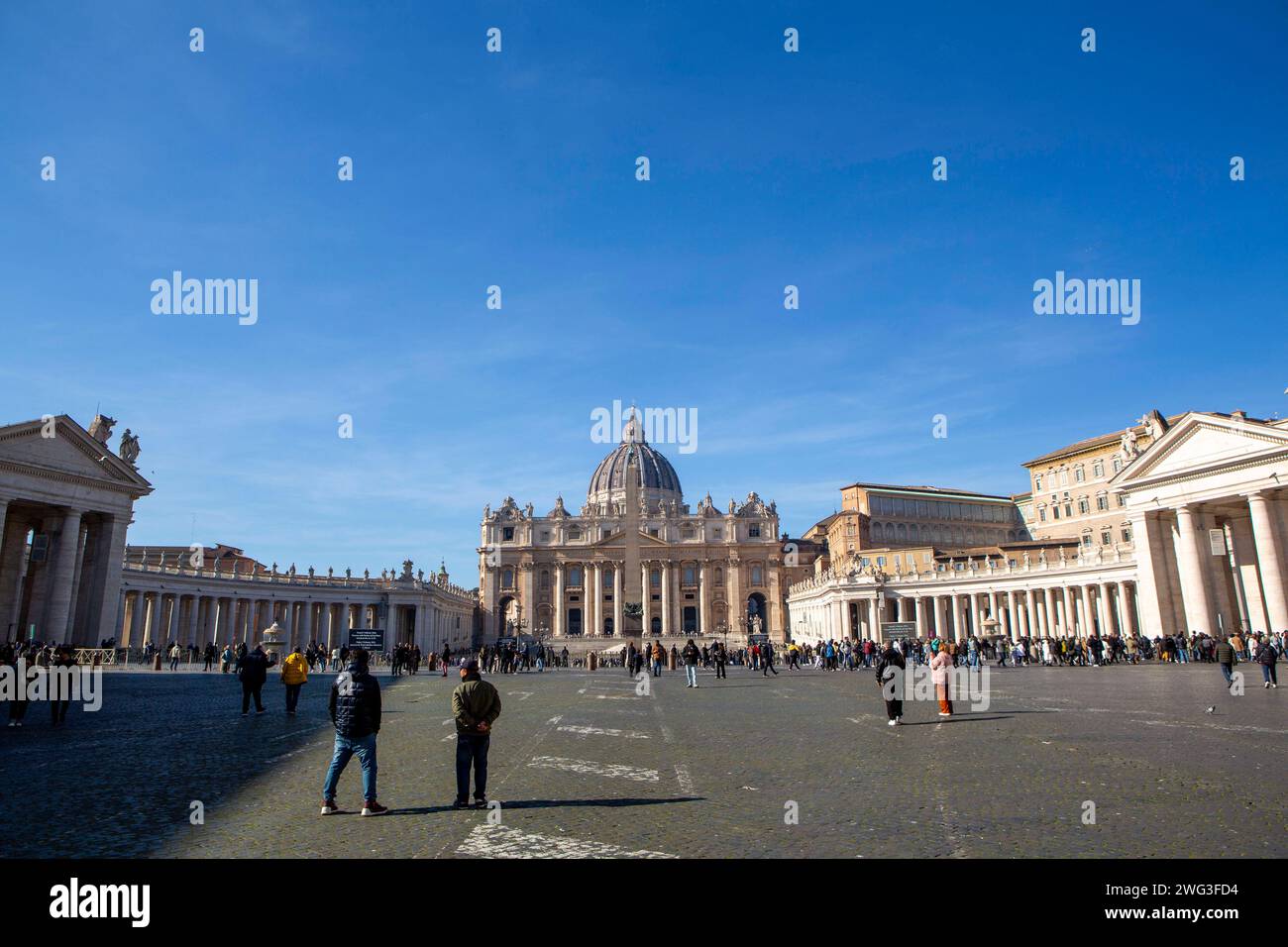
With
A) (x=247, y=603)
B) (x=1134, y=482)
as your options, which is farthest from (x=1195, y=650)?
(x=247, y=603)

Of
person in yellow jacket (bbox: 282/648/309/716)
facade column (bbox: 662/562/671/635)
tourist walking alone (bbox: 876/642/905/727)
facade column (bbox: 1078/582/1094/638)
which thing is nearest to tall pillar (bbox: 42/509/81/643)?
person in yellow jacket (bbox: 282/648/309/716)

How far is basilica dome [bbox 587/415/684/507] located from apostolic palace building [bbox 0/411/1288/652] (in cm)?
39

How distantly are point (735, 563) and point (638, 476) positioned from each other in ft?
72.1

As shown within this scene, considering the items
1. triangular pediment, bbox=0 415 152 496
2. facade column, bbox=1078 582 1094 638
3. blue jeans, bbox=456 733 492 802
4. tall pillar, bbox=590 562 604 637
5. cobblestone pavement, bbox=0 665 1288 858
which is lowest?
cobblestone pavement, bbox=0 665 1288 858

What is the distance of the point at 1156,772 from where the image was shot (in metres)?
8.53

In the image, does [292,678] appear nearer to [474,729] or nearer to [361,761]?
[361,761]

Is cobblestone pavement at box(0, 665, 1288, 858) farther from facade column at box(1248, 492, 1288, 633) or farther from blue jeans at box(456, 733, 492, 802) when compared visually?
facade column at box(1248, 492, 1288, 633)

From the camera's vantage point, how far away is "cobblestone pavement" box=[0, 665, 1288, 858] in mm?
5922

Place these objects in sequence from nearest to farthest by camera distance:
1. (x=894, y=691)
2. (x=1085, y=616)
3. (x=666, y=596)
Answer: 1. (x=894, y=691)
2. (x=1085, y=616)
3. (x=666, y=596)

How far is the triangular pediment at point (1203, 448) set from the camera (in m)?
34.7

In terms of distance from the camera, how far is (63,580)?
35750 millimetres

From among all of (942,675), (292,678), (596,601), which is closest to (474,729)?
(942,675)
